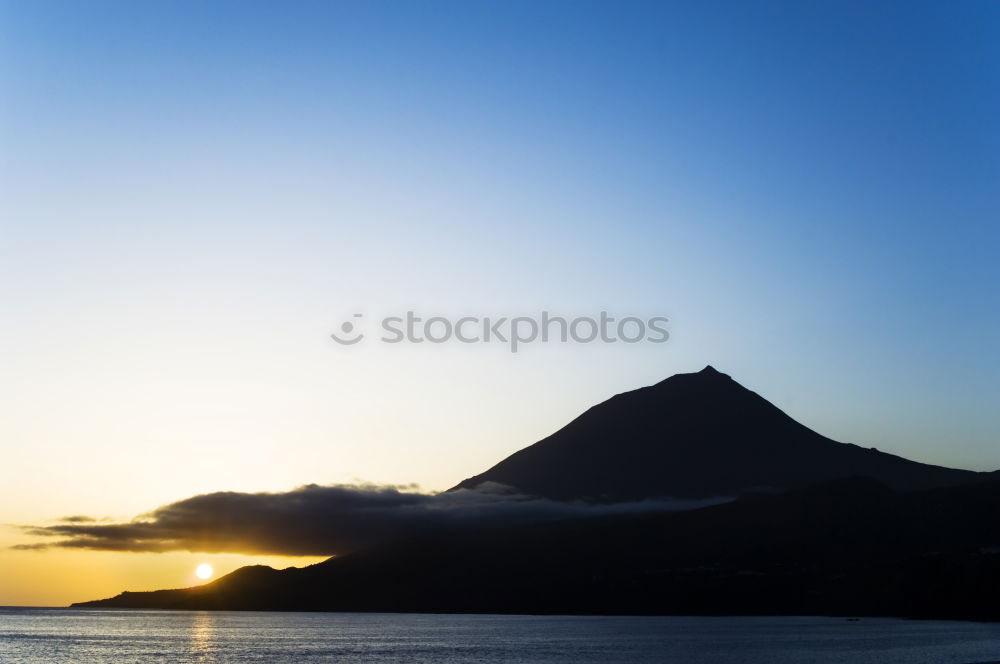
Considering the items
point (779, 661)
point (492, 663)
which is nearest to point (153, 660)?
point (492, 663)

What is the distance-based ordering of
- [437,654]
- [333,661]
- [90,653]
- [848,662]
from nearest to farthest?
[848,662] < [333,661] < [437,654] < [90,653]

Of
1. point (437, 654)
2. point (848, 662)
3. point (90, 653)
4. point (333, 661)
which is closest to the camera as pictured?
point (848, 662)

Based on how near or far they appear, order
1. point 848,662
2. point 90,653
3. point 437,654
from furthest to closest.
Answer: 1. point 90,653
2. point 437,654
3. point 848,662

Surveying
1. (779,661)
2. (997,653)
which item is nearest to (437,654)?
(779,661)

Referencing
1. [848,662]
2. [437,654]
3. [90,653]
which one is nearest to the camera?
[848,662]

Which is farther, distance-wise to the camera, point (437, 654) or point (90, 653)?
point (90, 653)

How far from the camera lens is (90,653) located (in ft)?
639

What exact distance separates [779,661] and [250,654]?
94.7 meters

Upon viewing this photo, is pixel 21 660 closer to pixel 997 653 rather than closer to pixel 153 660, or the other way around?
pixel 153 660

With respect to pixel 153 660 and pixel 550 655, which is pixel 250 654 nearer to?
pixel 153 660

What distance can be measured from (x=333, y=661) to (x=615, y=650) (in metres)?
54.6

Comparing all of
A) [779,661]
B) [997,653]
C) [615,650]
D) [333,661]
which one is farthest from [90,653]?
[997,653]

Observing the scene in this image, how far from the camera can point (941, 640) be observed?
647ft

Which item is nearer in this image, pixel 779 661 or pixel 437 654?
pixel 779 661
